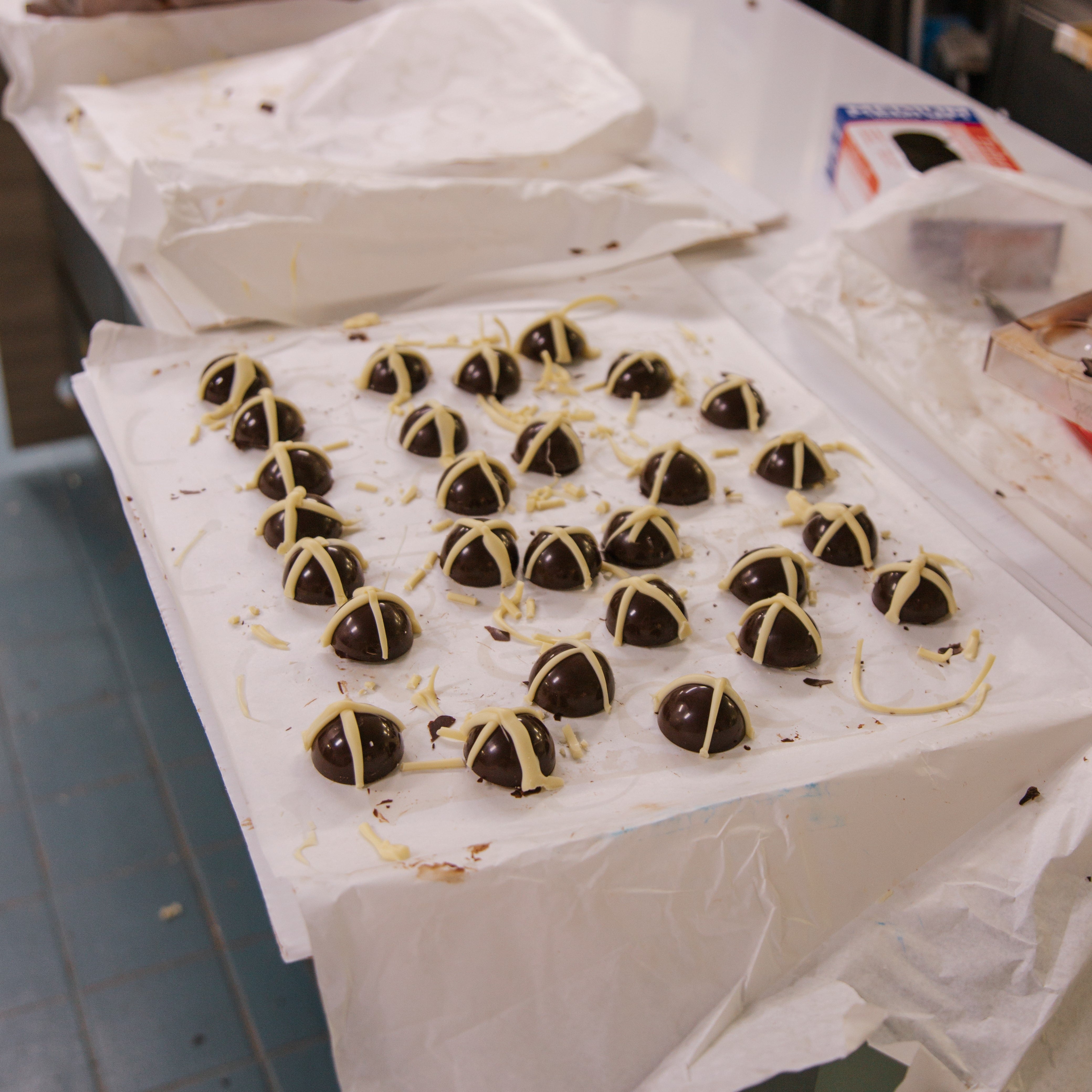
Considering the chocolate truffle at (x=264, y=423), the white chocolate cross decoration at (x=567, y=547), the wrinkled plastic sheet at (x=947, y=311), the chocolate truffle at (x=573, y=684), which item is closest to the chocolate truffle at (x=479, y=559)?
the white chocolate cross decoration at (x=567, y=547)

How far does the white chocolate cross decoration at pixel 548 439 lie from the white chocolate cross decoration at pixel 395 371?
0.51 ft

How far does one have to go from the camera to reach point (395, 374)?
3.80 ft

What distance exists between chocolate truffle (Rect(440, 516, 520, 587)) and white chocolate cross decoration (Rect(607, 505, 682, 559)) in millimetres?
99

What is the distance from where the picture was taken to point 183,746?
1587mm

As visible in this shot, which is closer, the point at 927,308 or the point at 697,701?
the point at 697,701

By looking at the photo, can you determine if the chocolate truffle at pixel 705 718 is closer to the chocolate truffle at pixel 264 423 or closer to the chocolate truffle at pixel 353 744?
the chocolate truffle at pixel 353 744

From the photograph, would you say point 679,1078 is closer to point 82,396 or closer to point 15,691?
point 82,396

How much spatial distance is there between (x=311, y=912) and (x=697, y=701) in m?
0.30

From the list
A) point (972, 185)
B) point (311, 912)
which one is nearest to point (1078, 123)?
point (972, 185)

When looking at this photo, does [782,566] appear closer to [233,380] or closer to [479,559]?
[479,559]

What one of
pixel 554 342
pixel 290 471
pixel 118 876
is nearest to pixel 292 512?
pixel 290 471

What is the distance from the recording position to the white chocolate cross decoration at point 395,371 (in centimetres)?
116

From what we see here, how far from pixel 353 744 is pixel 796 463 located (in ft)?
1.67

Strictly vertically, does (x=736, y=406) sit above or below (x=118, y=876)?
above
